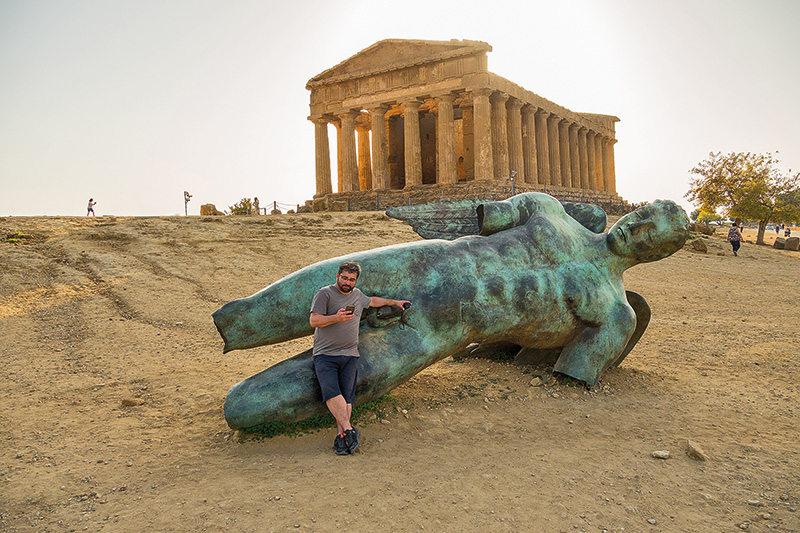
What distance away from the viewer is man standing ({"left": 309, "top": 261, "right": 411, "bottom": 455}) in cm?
313

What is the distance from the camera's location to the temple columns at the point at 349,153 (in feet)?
94.7

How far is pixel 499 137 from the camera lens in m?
26.8

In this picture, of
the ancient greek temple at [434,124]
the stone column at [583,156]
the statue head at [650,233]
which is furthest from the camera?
the stone column at [583,156]

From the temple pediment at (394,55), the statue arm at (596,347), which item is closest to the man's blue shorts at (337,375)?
the statue arm at (596,347)

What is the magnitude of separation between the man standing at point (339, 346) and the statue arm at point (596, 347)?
6.17 ft

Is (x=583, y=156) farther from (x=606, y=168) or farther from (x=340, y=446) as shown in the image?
(x=340, y=446)

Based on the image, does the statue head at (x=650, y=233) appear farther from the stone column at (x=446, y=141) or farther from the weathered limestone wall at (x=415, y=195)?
the stone column at (x=446, y=141)

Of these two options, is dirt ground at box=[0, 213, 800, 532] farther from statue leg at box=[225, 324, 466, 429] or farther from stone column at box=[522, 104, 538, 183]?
stone column at box=[522, 104, 538, 183]

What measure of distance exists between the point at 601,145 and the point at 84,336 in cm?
Answer: 4163

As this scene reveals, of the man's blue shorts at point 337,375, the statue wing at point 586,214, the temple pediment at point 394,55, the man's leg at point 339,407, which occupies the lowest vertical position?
the man's leg at point 339,407

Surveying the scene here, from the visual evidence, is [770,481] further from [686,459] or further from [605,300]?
[605,300]

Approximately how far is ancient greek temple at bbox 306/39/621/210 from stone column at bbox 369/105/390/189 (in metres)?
0.06

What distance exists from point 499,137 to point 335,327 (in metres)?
25.2

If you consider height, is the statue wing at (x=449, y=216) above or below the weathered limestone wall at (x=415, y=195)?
below
